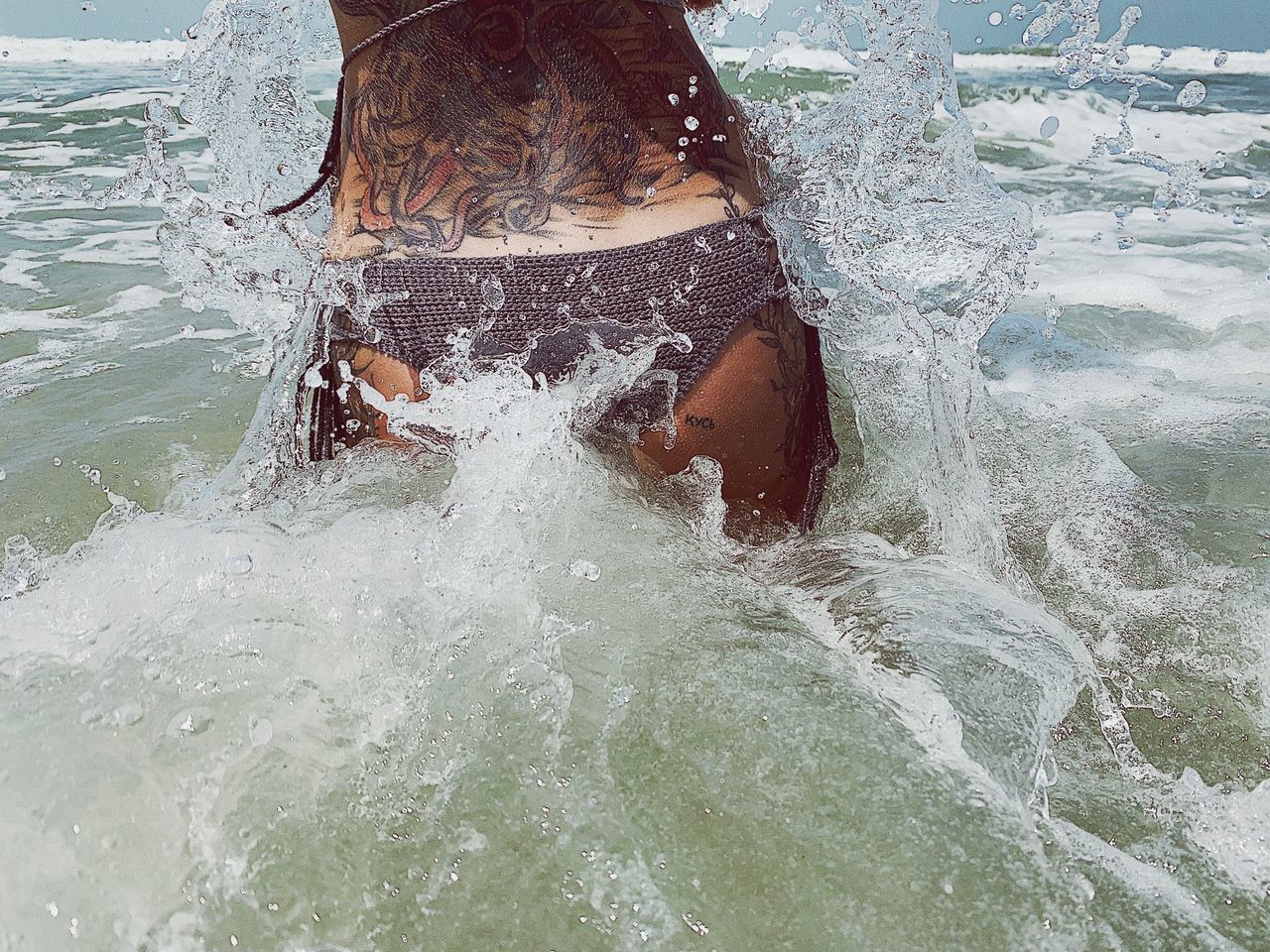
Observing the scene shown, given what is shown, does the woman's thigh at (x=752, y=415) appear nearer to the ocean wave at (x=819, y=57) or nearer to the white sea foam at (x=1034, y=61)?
the white sea foam at (x=1034, y=61)

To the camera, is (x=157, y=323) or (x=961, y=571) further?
(x=157, y=323)

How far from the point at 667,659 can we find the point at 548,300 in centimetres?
70

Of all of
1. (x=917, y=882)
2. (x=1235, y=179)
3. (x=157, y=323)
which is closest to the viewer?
(x=917, y=882)

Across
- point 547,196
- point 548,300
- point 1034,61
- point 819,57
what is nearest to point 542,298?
point 548,300

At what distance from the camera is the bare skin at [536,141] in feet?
5.92

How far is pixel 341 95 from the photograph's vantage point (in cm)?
205

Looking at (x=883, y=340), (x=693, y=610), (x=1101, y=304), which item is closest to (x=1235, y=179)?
(x=1101, y=304)

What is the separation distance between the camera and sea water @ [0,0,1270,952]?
3.95 feet

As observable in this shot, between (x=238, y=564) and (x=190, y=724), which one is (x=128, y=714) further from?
(x=238, y=564)

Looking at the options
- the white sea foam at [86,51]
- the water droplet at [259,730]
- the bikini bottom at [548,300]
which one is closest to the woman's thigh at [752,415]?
the bikini bottom at [548,300]

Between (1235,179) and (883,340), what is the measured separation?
582cm

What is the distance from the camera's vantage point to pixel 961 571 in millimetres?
1744

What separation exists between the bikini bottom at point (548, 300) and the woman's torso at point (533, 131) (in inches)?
1.5

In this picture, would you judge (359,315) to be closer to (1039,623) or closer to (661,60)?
(661,60)
